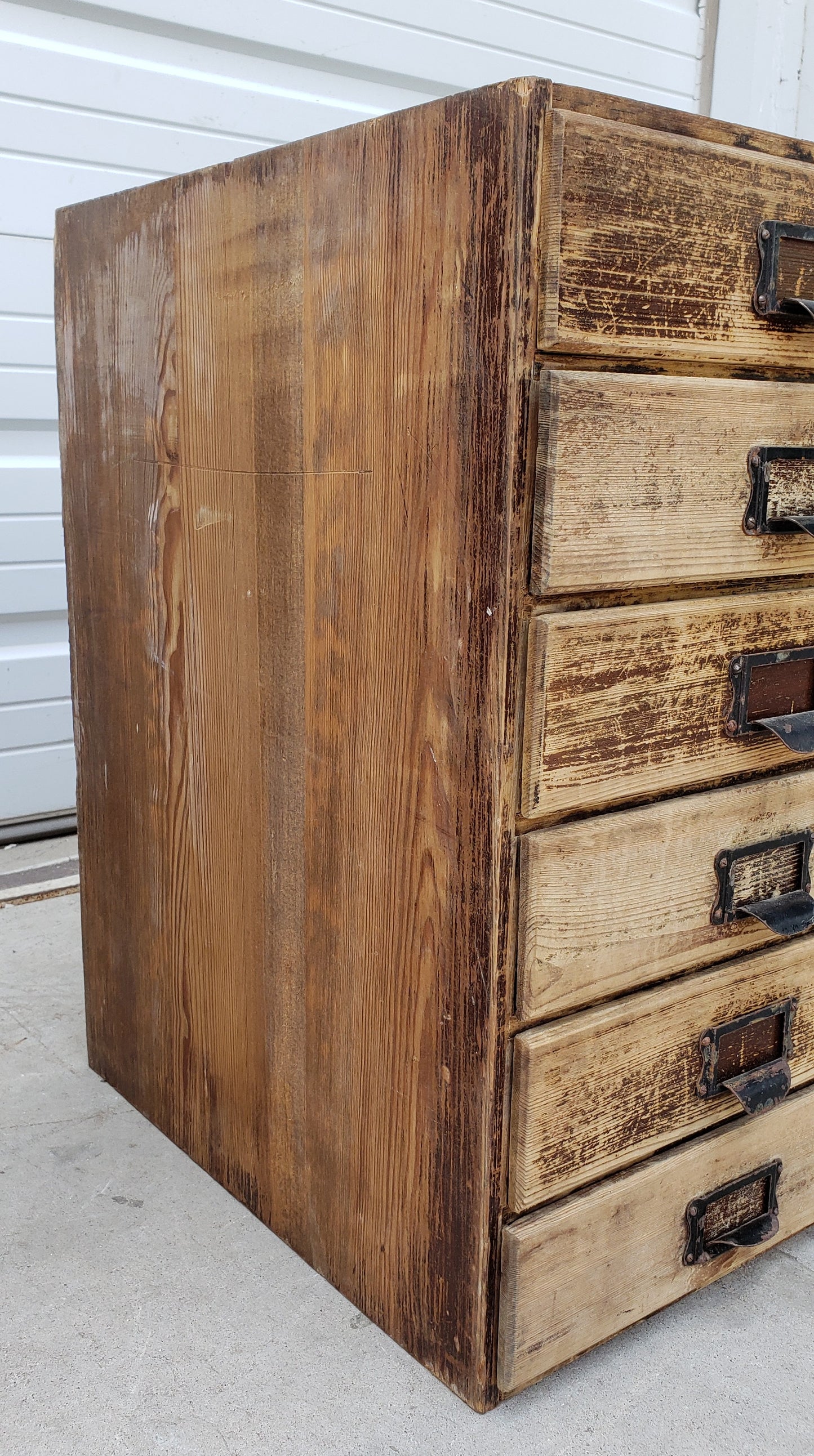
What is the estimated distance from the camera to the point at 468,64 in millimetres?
2646

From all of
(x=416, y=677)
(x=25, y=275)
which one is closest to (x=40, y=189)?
(x=25, y=275)

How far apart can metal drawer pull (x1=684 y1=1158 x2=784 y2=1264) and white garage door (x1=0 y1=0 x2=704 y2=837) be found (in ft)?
5.62

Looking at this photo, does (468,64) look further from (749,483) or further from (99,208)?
(749,483)

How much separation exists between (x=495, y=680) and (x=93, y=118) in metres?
1.88

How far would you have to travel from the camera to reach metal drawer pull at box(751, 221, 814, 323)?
931 millimetres

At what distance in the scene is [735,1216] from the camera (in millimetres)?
1137

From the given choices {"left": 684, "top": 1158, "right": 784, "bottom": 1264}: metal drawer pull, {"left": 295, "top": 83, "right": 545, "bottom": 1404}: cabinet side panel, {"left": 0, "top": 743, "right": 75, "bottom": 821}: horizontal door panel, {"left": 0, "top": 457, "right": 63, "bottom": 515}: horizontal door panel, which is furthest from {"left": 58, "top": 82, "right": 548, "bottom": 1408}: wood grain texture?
{"left": 0, "top": 743, "right": 75, "bottom": 821}: horizontal door panel

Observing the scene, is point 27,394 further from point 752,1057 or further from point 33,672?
point 752,1057

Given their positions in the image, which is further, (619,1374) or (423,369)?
(619,1374)

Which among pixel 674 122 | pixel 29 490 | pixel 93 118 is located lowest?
pixel 29 490

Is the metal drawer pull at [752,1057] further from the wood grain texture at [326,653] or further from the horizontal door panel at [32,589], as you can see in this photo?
the horizontal door panel at [32,589]

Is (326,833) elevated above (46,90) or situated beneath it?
situated beneath

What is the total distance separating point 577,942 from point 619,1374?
41 cm

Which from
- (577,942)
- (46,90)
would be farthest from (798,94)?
(577,942)
